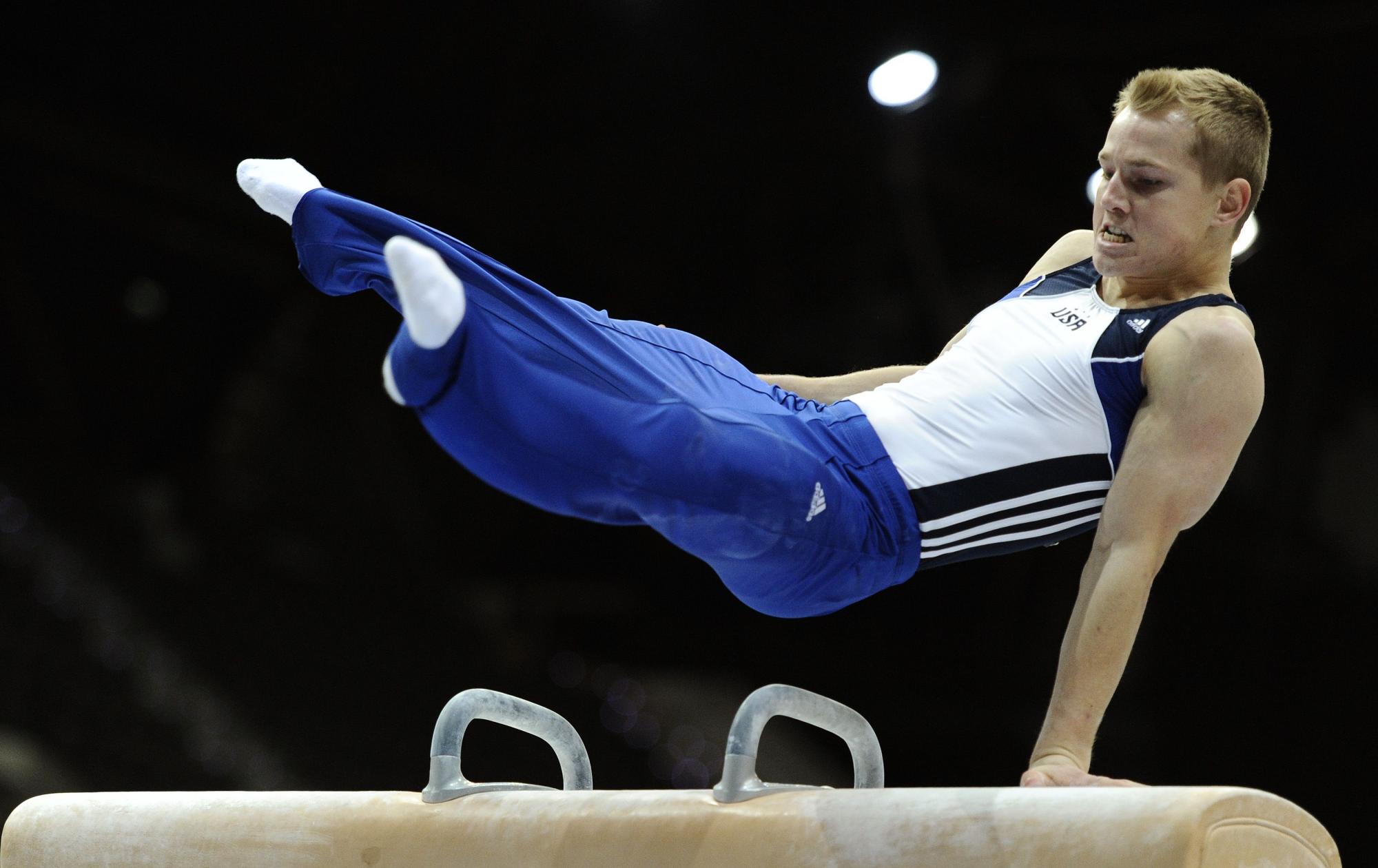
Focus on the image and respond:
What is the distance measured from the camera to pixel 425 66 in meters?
6.10

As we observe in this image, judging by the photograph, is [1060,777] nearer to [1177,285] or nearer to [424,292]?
[1177,285]

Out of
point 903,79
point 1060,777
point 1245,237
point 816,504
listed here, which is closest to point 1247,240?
point 1245,237

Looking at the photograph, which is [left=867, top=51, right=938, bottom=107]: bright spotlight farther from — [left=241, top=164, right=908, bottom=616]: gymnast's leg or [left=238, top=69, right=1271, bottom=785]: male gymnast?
[left=241, top=164, right=908, bottom=616]: gymnast's leg

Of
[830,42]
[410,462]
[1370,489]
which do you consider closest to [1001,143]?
[830,42]

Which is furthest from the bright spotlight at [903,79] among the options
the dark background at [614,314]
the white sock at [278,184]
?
the white sock at [278,184]

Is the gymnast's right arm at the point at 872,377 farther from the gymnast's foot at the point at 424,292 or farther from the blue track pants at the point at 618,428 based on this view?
the gymnast's foot at the point at 424,292

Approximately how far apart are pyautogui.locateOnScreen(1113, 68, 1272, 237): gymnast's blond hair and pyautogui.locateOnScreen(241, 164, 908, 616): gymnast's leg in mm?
898

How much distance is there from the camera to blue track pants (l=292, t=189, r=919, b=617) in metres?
2.01

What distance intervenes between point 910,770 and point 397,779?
8.28 feet

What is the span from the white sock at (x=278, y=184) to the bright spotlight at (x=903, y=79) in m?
4.21

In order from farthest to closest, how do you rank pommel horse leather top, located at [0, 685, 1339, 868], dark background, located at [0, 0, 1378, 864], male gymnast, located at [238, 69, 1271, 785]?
dark background, located at [0, 0, 1378, 864], male gymnast, located at [238, 69, 1271, 785], pommel horse leather top, located at [0, 685, 1339, 868]

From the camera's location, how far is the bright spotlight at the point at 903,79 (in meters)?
5.96

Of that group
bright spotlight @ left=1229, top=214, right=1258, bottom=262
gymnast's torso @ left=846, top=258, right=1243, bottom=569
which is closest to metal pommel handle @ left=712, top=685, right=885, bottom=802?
gymnast's torso @ left=846, top=258, right=1243, bottom=569

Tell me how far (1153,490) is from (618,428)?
0.93m
